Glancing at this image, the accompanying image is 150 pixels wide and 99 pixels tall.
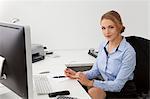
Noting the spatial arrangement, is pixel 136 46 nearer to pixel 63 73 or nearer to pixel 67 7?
pixel 63 73

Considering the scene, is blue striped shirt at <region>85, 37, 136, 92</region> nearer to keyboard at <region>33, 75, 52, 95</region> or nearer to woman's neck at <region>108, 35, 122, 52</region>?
woman's neck at <region>108, 35, 122, 52</region>

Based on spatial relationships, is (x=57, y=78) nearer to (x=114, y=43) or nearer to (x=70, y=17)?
(x=114, y=43)

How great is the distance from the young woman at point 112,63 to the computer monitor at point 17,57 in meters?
0.66

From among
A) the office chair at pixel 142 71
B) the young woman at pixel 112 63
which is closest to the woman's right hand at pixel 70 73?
the young woman at pixel 112 63

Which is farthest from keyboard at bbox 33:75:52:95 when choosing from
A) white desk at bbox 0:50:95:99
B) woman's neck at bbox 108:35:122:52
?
woman's neck at bbox 108:35:122:52

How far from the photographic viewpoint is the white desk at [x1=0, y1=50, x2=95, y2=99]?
1757 mm

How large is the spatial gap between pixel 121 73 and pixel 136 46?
0.38 metres

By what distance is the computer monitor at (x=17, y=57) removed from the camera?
1.35 meters

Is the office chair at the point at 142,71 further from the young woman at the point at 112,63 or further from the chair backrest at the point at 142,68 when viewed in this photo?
the young woman at the point at 112,63

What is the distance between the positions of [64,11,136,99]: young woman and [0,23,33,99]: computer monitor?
0.66 metres

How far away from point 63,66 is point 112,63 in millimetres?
566

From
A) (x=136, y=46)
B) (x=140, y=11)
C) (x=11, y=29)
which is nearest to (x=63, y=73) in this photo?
(x=136, y=46)

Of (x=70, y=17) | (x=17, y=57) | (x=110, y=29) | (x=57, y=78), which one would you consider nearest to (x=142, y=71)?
(x=110, y=29)

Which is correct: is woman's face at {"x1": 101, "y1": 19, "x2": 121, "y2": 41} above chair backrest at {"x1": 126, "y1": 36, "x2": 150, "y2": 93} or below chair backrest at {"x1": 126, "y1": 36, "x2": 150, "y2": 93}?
above
